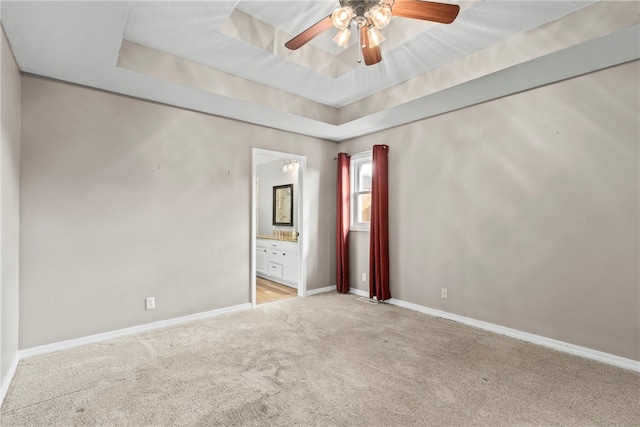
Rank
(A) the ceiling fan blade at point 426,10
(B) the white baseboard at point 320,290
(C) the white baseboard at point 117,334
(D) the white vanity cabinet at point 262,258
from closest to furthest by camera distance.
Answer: (A) the ceiling fan blade at point 426,10 < (C) the white baseboard at point 117,334 < (B) the white baseboard at point 320,290 < (D) the white vanity cabinet at point 262,258

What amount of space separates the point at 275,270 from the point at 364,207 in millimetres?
1984

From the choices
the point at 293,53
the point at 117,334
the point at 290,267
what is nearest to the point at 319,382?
the point at 117,334

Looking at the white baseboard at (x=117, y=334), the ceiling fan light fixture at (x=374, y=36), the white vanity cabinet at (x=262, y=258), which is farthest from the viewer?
the white vanity cabinet at (x=262, y=258)

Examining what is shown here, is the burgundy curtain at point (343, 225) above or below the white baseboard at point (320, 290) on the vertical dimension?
above

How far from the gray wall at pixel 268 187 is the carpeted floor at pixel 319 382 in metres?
3.51

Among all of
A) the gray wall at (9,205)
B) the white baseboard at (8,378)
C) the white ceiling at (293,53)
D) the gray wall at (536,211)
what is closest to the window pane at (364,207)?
the gray wall at (536,211)

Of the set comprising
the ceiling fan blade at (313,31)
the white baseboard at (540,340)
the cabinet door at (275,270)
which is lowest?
the white baseboard at (540,340)

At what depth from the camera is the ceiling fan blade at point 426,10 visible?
71.5 inches

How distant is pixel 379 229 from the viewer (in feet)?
14.1

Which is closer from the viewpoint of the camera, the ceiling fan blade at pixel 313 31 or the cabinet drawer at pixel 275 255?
the ceiling fan blade at pixel 313 31

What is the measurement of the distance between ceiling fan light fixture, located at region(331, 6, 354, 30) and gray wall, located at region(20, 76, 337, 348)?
2.28 meters

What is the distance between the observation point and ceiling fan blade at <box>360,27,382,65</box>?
2040mm

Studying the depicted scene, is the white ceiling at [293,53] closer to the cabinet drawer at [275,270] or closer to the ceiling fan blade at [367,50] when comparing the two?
the ceiling fan blade at [367,50]

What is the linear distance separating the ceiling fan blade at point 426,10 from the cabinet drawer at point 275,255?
4292mm
